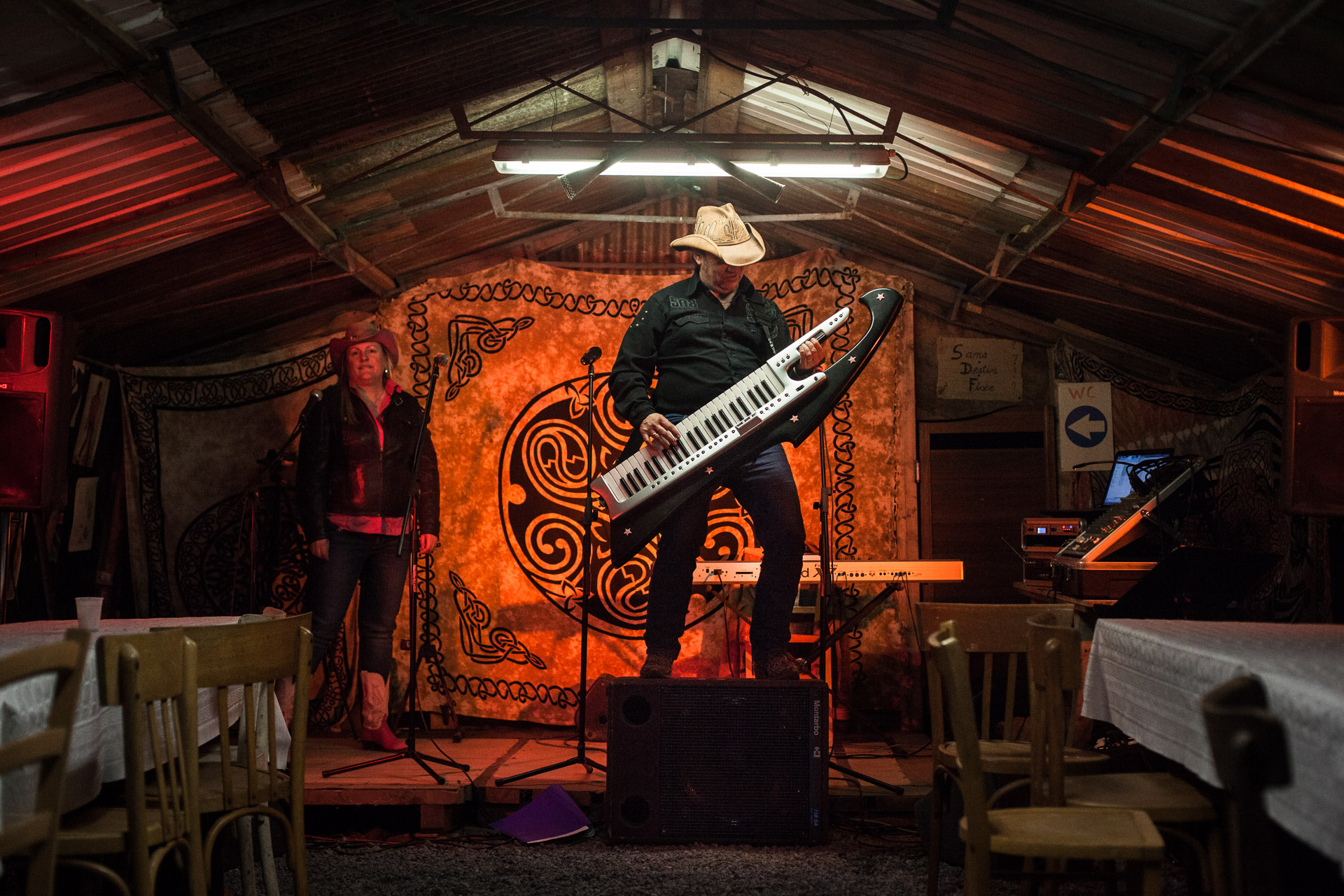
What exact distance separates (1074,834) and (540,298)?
4527 mm

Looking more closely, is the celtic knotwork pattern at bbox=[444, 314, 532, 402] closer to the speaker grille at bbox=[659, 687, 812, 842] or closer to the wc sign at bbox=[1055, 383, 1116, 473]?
the speaker grille at bbox=[659, 687, 812, 842]

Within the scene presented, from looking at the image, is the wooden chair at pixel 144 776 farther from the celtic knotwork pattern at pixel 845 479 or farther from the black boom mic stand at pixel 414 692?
the celtic knotwork pattern at pixel 845 479

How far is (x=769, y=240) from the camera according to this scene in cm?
614

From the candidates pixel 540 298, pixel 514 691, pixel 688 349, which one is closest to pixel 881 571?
pixel 688 349

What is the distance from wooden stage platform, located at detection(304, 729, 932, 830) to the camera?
162 inches

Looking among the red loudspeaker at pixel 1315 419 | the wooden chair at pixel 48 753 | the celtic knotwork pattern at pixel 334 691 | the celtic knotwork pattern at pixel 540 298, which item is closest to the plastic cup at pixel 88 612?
the wooden chair at pixel 48 753

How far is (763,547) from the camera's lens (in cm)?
381

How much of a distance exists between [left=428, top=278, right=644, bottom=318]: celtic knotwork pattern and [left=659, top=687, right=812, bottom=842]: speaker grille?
2915 mm

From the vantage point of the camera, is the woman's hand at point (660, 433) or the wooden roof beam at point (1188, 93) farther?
the woman's hand at point (660, 433)

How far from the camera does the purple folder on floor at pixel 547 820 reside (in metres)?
3.96

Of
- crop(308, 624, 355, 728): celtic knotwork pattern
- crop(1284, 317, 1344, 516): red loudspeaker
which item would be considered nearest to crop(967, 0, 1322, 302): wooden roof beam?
crop(1284, 317, 1344, 516): red loudspeaker

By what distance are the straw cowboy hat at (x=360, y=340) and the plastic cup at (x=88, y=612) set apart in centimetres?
239

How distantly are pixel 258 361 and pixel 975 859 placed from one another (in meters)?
5.08

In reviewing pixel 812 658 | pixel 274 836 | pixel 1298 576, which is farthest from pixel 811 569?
pixel 274 836
